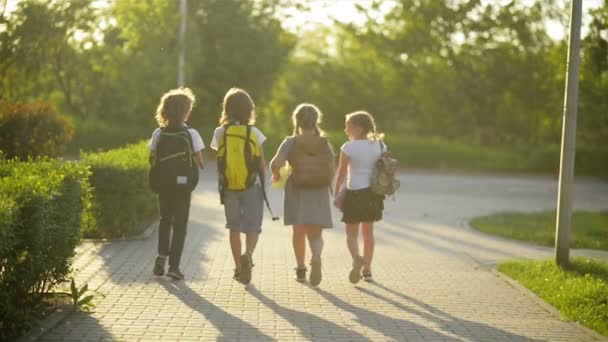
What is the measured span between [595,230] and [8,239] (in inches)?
490

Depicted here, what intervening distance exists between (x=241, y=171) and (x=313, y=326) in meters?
2.12

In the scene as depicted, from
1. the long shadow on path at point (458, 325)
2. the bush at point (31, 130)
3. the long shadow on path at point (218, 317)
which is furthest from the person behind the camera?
the bush at point (31, 130)

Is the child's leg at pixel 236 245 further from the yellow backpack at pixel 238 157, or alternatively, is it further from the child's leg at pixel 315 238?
the child's leg at pixel 315 238

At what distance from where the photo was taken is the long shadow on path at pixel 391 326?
694 cm

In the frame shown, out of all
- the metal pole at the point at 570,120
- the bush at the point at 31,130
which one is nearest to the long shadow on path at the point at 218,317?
the metal pole at the point at 570,120

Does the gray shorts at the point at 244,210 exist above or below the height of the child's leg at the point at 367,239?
above

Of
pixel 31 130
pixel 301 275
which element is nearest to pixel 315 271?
pixel 301 275

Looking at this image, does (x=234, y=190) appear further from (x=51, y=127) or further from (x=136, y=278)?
(x=51, y=127)

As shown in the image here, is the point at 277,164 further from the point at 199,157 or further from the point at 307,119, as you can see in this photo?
the point at 199,157

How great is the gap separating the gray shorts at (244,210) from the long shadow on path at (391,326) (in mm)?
1255

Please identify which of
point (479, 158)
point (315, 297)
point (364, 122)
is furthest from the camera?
point (479, 158)

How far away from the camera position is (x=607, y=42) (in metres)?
16.1

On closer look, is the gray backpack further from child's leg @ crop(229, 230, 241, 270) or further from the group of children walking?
child's leg @ crop(229, 230, 241, 270)

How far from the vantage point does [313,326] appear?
7.08 m
